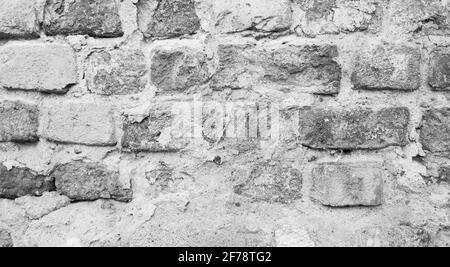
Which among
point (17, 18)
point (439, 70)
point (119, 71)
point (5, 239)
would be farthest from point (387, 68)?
point (5, 239)

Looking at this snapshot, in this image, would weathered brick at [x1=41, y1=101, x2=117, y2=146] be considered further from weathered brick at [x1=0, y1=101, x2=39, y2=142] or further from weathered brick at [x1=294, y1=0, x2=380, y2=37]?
weathered brick at [x1=294, y1=0, x2=380, y2=37]

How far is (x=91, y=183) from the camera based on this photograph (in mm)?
1131

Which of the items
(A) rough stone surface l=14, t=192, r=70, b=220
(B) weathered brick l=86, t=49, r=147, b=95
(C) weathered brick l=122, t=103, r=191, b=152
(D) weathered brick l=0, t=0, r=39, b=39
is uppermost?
(D) weathered brick l=0, t=0, r=39, b=39

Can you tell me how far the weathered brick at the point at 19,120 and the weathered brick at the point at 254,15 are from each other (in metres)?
0.54

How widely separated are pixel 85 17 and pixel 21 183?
0.47 meters

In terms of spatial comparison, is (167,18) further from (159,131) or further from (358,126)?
(358,126)

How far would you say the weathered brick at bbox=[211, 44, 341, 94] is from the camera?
109 cm

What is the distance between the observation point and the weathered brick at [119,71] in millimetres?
1110

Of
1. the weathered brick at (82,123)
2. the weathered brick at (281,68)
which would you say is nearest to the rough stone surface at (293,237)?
the weathered brick at (281,68)

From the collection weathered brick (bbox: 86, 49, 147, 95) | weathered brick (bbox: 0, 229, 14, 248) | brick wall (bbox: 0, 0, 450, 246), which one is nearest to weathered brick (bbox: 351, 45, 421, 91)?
brick wall (bbox: 0, 0, 450, 246)

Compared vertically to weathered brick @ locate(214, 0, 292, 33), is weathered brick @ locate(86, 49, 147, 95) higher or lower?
lower

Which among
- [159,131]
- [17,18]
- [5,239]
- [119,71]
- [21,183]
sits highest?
[17,18]

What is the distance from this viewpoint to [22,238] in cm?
116
